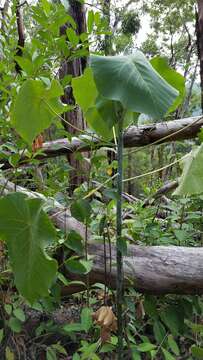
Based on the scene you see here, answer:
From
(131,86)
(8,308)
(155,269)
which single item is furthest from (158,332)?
(131,86)

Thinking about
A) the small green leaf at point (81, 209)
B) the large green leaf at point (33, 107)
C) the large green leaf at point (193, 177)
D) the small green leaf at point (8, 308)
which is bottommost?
the small green leaf at point (8, 308)

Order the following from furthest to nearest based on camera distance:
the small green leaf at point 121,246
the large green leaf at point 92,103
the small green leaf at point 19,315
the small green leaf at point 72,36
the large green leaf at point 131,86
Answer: the small green leaf at point 72,36, the small green leaf at point 19,315, the small green leaf at point 121,246, the large green leaf at point 92,103, the large green leaf at point 131,86

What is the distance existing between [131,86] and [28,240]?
1.04 ft

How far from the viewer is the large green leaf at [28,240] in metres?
0.62

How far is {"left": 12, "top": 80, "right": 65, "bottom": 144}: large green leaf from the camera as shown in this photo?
0.69m

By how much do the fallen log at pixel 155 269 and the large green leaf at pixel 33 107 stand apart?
1.36 feet

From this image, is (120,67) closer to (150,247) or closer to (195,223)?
(150,247)

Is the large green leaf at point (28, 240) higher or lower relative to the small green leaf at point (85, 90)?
lower

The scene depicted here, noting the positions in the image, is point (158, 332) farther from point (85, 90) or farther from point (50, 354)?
point (85, 90)

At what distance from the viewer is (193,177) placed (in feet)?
2.43

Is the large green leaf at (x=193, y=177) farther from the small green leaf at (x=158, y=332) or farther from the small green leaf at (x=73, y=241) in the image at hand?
the small green leaf at (x=158, y=332)

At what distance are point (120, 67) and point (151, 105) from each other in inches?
2.9

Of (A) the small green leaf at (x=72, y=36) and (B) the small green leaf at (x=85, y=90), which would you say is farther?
(A) the small green leaf at (x=72, y=36)

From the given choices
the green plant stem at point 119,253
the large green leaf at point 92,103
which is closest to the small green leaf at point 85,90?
the large green leaf at point 92,103
